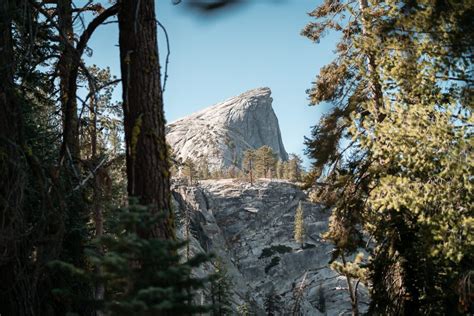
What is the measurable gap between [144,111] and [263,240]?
63048mm

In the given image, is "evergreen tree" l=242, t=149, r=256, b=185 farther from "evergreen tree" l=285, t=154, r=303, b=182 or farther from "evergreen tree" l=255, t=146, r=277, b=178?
"evergreen tree" l=285, t=154, r=303, b=182

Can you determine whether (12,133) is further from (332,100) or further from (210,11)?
(332,100)

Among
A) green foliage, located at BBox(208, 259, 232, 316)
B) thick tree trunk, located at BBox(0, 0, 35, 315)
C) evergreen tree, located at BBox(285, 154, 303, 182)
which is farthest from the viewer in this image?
evergreen tree, located at BBox(285, 154, 303, 182)

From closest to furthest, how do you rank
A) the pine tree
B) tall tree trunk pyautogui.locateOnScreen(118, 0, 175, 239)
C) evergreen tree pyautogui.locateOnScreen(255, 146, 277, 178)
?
tall tree trunk pyautogui.locateOnScreen(118, 0, 175, 239)
the pine tree
evergreen tree pyautogui.locateOnScreen(255, 146, 277, 178)

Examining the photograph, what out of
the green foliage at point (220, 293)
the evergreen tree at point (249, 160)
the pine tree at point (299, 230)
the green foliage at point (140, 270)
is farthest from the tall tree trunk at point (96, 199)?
the evergreen tree at point (249, 160)

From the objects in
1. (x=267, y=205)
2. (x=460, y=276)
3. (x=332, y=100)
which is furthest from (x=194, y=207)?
(x=460, y=276)

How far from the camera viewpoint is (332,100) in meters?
10.4

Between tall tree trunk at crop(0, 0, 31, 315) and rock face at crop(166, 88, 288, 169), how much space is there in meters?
129

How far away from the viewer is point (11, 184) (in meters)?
4.21

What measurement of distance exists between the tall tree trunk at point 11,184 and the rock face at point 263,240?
4525 cm

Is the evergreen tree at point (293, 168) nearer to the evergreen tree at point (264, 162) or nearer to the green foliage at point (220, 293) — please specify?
the evergreen tree at point (264, 162)

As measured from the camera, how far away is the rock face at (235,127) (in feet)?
450

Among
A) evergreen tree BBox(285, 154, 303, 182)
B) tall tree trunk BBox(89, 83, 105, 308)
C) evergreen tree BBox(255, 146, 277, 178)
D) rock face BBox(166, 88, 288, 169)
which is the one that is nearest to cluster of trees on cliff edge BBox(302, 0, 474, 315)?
tall tree trunk BBox(89, 83, 105, 308)

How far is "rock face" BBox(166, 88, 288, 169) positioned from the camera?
137 m
